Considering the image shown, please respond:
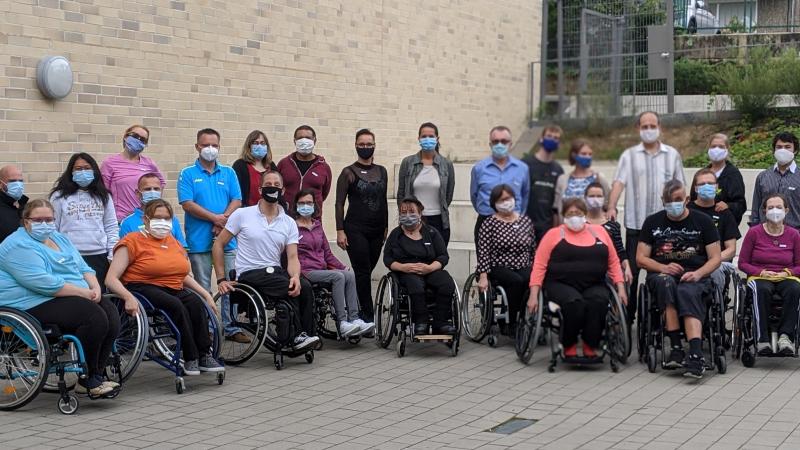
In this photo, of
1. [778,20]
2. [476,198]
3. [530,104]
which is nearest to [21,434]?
[476,198]

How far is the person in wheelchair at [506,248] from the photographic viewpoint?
31.6 ft

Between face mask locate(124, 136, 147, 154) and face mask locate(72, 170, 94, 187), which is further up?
face mask locate(124, 136, 147, 154)

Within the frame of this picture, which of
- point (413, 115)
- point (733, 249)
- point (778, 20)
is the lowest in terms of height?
point (733, 249)

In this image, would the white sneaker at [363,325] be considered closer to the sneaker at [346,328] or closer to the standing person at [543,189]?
the sneaker at [346,328]

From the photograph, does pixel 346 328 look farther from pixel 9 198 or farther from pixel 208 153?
pixel 9 198

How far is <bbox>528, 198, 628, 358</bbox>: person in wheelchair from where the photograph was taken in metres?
8.77

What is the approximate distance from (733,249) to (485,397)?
8.53 ft

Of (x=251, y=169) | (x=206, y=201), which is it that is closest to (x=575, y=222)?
(x=251, y=169)

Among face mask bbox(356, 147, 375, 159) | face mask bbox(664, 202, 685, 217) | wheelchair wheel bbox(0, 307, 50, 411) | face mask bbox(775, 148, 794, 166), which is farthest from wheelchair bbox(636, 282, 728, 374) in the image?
wheelchair wheel bbox(0, 307, 50, 411)

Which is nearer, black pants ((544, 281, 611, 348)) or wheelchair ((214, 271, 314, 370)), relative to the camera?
wheelchair ((214, 271, 314, 370))

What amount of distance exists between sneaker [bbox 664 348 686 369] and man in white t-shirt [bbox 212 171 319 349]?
8.80 feet

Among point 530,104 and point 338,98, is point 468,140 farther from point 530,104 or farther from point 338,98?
point 338,98

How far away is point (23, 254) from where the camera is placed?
7.36m

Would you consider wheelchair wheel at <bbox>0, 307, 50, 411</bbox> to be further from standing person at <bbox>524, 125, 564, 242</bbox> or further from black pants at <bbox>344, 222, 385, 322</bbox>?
standing person at <bbox>524, 125, 564, 242</bbox>
